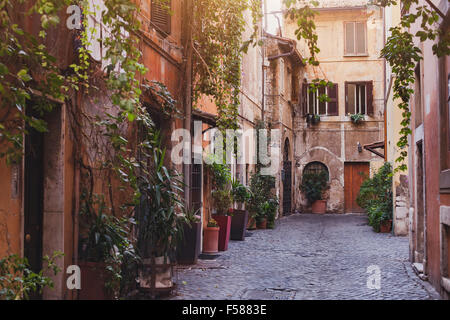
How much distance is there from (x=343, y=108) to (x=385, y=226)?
9058 millimetres

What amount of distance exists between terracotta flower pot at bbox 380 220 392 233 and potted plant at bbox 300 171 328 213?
7550 mm

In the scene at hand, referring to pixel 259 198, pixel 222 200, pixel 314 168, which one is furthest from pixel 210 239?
pixel 314 168

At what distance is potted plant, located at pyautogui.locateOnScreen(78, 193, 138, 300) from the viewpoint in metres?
5.52

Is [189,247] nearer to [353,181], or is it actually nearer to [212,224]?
[212,224]

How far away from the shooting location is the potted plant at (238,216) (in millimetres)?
12854

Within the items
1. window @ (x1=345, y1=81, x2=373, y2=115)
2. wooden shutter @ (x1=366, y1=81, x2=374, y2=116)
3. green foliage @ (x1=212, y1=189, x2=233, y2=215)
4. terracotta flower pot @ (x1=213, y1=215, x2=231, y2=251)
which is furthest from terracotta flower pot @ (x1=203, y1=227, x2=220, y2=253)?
wooden shutter @ (x1=366, y1=81, x2=374, y2=116)

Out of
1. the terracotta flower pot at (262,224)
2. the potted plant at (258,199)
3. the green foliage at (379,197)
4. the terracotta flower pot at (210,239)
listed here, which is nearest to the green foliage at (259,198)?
the potted plant at (258,199)

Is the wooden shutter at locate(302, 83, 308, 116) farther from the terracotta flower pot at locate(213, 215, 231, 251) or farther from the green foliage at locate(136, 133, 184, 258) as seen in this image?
the green foliage at locate(136, 133, 184, 258)

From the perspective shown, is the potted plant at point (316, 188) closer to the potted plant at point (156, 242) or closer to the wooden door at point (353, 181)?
the wooden door at point (353, 181)

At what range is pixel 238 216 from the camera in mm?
12883
